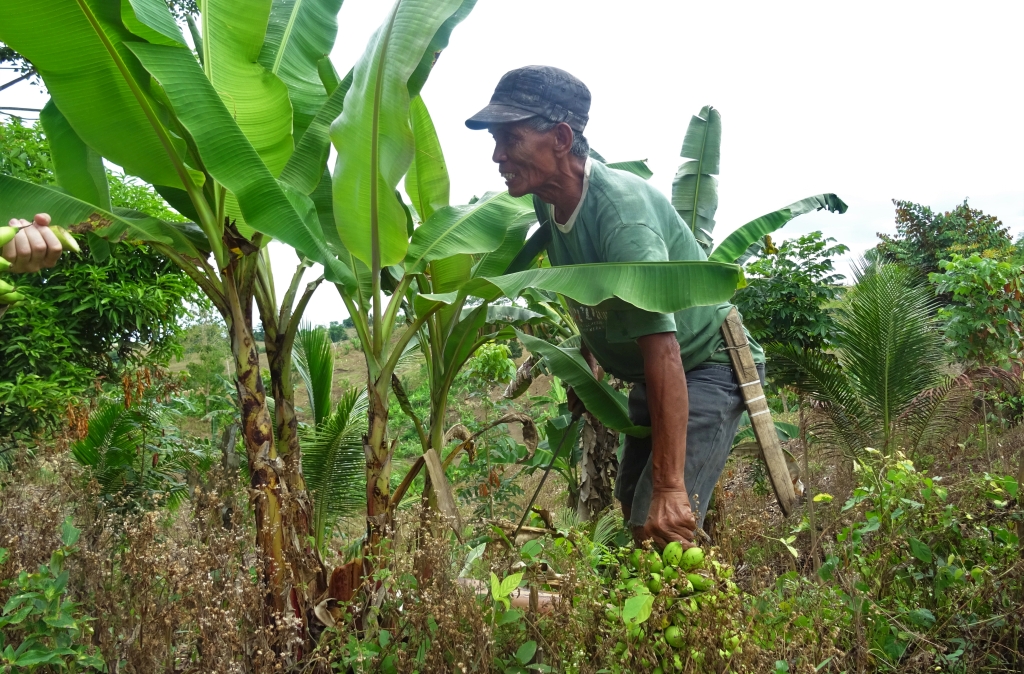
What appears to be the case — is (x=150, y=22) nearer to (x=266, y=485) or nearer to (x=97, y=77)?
(x=97, y=77)

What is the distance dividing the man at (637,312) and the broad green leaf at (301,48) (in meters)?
1.38

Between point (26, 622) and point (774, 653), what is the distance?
91.3 inches

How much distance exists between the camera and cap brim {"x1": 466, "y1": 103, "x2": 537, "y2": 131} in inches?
95.7

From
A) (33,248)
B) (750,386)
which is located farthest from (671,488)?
(33,248)

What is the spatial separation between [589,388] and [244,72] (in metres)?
1.94

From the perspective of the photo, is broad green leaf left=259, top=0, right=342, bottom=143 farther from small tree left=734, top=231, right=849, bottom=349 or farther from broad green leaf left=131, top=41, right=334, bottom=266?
small tree left=734, top=231, right=849, bottom=349

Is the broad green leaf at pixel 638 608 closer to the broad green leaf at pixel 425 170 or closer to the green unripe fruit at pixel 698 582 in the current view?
the green unripe fruit at pixel 698 582

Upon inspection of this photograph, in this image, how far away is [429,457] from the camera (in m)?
3.01

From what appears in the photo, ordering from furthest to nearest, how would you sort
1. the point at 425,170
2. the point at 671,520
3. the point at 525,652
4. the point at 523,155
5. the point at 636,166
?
the point at 636,166 → the point at 425,170 → the point at 523,155 → the point at 671,520 → the point at 525,652

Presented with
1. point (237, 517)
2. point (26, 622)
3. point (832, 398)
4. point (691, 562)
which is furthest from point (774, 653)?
point (832, 398)

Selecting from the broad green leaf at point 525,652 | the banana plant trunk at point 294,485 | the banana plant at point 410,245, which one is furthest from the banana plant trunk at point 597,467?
the broad green leaf at point 525,652

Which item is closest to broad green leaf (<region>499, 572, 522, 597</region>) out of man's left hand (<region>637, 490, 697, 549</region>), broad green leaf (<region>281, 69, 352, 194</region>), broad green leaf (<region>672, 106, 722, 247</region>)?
man's left hand (<region>637, 490, 697, 549</region>)

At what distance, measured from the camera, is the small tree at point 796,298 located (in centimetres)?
648

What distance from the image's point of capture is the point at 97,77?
2.74m
